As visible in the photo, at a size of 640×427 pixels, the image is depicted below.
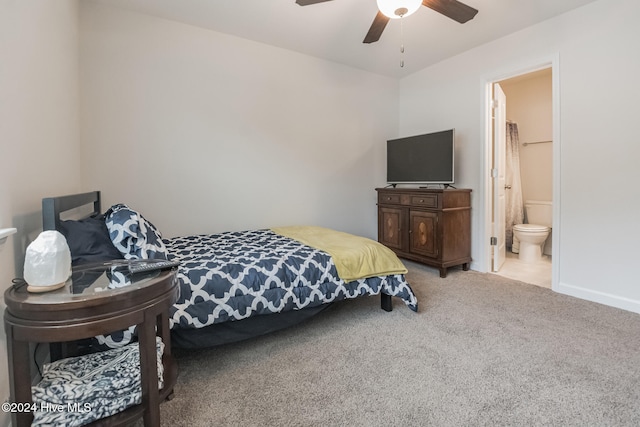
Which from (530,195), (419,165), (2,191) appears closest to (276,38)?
(419,165)

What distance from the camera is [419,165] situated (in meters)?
3.63

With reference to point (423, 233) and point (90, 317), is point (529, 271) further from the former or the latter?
point (90, 317)

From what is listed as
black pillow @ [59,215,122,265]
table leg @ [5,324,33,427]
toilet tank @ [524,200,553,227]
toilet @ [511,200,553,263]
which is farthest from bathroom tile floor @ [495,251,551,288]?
table leg @ [5,324,33,427]

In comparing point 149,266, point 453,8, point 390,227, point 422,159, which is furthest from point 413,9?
point 390,227

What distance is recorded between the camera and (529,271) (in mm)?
3529

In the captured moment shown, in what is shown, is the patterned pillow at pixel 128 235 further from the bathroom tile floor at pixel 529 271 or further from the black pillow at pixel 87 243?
the bathroom tile floor at pixel 529 271

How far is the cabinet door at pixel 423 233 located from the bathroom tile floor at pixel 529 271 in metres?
0.88

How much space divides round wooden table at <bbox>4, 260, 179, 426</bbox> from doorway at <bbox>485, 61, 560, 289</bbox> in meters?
3.41

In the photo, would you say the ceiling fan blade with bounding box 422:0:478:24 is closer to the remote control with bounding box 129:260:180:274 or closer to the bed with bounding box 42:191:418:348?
the bed with bounding box 42:191:418:348

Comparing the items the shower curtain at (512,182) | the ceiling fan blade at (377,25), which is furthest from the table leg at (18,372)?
the shower curtain at (512,182)

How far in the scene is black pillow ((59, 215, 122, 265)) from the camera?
4.66 ft

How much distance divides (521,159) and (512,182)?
49cm

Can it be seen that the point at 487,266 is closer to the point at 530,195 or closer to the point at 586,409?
the point at 530,195

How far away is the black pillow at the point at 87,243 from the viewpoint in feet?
4.66
